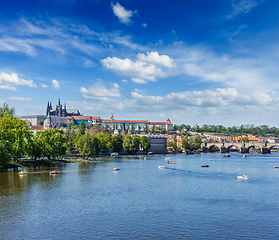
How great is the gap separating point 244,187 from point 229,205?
13.7 meters

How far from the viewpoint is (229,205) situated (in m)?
32.4

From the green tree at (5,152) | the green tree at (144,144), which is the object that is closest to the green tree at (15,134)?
the green tree at (5,152)

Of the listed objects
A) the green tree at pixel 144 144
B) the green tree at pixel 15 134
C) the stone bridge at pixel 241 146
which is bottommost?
the stone bridge at pixel 241 146

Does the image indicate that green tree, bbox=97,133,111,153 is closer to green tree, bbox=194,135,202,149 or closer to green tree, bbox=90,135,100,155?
green tree, bbox=90,135,100,155

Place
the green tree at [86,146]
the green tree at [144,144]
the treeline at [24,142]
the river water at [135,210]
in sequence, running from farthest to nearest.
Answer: the green tree at [144,144]
the green tree at [86,146]
the treeline at [24,142]
the river water at [135,210]

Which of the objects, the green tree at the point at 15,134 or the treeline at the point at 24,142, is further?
the green tree at the point at 15,134

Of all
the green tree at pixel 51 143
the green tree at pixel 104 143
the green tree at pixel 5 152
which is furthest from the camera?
the green tree at pixel 104 143

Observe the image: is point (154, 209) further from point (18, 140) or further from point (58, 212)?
point (18, 140)

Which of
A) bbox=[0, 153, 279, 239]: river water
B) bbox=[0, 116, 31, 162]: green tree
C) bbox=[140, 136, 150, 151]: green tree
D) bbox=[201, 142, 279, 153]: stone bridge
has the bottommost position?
bbox=[0, 153, 279, 239]: river water

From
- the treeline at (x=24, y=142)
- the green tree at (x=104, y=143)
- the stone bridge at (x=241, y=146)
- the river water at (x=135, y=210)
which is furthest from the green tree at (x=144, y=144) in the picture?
the river water at (x=135, y=210)

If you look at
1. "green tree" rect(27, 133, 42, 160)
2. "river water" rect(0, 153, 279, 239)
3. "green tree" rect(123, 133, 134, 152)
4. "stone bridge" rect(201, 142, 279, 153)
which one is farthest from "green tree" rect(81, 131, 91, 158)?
"stone bridge" rect(201, 142, 279, 153)

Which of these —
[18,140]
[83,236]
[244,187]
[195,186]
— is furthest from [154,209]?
[18,140]

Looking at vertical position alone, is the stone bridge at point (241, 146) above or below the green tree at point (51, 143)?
below

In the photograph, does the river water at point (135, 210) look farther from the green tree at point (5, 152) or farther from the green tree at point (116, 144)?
the green tree at point (116, 144)
